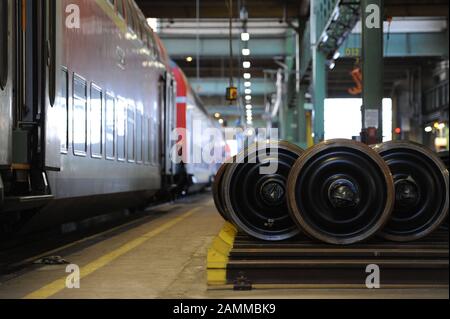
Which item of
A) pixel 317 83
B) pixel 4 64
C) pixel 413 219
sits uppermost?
pixel 317 83

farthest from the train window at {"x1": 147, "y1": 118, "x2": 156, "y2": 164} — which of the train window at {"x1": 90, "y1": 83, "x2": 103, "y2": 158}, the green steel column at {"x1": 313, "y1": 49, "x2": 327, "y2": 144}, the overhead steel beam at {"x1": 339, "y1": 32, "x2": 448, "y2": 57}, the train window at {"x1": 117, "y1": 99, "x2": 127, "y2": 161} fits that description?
the overhead steel beam at {"x1": 339, "y1": 32, "x2": 448, "y2": 57}

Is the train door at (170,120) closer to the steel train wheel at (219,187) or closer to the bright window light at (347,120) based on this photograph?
the bright window light at (347,120)

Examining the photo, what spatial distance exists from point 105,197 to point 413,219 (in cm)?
484

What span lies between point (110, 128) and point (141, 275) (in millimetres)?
3684

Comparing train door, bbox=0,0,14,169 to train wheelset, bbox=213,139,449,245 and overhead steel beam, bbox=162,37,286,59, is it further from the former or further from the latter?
overhead steel beam, bbox=162,37,286,59

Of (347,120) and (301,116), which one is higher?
(301,116)

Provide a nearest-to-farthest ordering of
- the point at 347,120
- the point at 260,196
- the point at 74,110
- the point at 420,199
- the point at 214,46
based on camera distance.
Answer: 1. the point at 420,199
2. the point at 260,196
3. the point at 74,110
4. the point at 347,120
5. the point at 214,46

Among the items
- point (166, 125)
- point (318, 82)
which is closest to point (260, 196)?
point (166, 125)

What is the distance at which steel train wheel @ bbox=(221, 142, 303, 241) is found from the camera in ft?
21.5

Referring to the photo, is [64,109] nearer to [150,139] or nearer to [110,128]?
[110,128]

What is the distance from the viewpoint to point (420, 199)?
629 cm

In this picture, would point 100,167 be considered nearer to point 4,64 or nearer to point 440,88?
point 4,64

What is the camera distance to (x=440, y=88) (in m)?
30.5

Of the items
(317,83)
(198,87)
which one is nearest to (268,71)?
(198,87)
